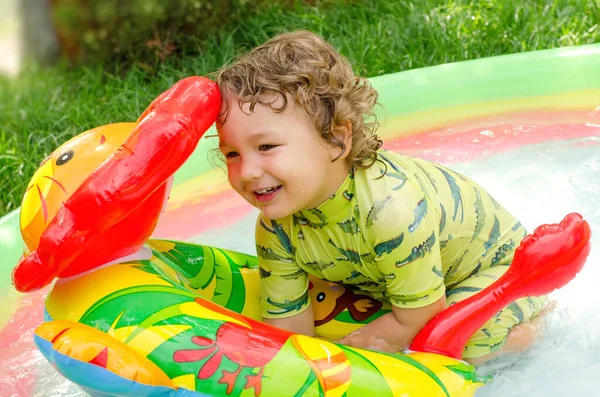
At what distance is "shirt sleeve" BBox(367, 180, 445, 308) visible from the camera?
1.94 meters

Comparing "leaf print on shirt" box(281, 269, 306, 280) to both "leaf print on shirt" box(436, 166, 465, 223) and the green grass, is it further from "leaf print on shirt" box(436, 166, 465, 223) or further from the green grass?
the green grass

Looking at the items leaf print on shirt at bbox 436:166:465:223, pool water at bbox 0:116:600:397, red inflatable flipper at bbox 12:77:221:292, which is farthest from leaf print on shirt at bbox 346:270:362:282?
red inflatable flipper at bbox 12:77:221:292

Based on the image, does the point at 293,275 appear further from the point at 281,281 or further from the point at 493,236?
the point at 493,236

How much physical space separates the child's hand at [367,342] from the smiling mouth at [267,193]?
468mm

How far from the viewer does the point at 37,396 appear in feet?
7.31

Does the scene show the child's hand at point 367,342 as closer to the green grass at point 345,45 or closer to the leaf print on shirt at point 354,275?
the leaf print on shirt at point 354,275

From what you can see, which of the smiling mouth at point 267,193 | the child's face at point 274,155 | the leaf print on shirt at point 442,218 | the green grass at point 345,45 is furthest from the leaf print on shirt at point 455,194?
the green grass at point 345,45

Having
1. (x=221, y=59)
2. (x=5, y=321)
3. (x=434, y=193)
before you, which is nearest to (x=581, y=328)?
(x=434, y=193)

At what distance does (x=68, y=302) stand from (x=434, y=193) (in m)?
0.87

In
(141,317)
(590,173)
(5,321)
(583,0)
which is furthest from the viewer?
(583,0)

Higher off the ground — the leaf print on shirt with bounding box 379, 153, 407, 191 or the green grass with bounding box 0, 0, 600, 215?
the leaf print on shirt with bounding box 379, 153, 407, 191

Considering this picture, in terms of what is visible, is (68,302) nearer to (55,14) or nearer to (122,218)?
(122,218)

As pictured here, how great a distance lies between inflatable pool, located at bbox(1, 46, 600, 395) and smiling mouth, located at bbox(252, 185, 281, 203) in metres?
1.03

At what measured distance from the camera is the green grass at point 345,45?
3.77m
